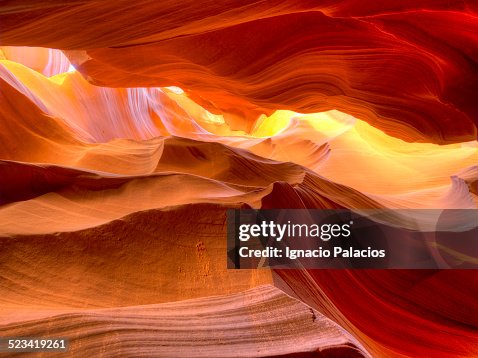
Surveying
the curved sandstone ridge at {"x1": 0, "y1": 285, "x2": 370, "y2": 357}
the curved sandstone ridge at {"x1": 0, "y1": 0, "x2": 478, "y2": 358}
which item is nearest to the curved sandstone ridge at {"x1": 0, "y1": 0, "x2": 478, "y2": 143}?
the curved sandstone ridge at {"x1": 0, "y1": 0, "x2": 478, "y2": 358}

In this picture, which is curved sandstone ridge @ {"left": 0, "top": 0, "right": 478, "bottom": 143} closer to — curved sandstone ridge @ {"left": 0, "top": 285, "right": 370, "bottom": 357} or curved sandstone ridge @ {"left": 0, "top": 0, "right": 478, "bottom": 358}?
curved sandstone ridge @ {"left": 0, "top": 0, "right": 478, "bottom": 358}

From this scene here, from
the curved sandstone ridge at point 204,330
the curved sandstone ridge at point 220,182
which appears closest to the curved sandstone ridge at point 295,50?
the curved sandstone ridge at point 220,182

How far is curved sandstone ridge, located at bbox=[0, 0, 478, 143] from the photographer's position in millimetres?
1663

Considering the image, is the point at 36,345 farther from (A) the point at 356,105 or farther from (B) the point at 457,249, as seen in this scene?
(A) the point at 356,105

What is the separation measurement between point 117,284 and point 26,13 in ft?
3.15

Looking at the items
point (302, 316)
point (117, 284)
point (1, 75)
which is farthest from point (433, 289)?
point (1, 75)

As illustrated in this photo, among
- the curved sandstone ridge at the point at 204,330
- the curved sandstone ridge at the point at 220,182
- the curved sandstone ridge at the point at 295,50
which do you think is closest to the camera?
the curved sandstone ridge at the point at 204,330

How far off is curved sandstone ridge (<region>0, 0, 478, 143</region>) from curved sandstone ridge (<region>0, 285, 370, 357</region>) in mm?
1058

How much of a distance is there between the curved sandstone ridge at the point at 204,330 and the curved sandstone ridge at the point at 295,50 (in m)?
1.06

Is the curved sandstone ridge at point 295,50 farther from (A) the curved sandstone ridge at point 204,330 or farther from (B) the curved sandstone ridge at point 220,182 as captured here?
(A) the curved sandstone ridge at point 204,330

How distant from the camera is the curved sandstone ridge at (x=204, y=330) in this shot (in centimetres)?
79

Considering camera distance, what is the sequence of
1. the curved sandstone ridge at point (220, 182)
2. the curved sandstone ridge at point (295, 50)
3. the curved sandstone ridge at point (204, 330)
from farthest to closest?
the curved sandstone ridge at point (295, 50)
the curved sandstone ridge at point (220, 182)
the curved sandstone ridge at point (204, 330)

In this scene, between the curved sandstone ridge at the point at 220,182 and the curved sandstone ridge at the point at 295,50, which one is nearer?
the curved sandstone ridge at the point at 220,182

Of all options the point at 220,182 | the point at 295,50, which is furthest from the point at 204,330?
the point at 295,50
